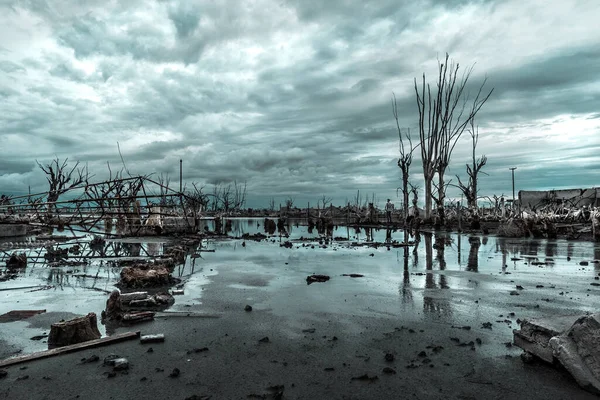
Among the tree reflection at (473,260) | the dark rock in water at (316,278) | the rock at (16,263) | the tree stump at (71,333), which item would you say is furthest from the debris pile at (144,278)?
the tree reflection at (473,260)

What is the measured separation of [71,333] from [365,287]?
4890 mm

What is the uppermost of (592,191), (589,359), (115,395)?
(592,191)

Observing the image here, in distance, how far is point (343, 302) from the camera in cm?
620

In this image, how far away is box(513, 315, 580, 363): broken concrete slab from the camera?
3528mm

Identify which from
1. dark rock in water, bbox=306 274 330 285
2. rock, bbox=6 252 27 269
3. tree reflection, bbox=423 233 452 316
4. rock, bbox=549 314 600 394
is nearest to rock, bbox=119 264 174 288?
dark rock in water, bbox=306 274 330 285

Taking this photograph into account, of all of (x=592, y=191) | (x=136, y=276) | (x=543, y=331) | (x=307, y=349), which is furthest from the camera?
(x=592, y=191)

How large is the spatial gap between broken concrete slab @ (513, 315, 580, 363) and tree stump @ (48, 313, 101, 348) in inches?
182

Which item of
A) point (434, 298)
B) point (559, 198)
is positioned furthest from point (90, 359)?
point (559, 198)

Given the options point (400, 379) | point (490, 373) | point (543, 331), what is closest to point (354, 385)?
point (400, 379)

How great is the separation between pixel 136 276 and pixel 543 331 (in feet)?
22.3

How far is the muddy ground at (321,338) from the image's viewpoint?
3.26 meters

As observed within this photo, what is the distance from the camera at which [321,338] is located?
449cm

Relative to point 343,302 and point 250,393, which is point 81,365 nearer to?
point 250,393

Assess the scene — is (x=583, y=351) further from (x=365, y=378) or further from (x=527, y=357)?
(x=365, y=378)
